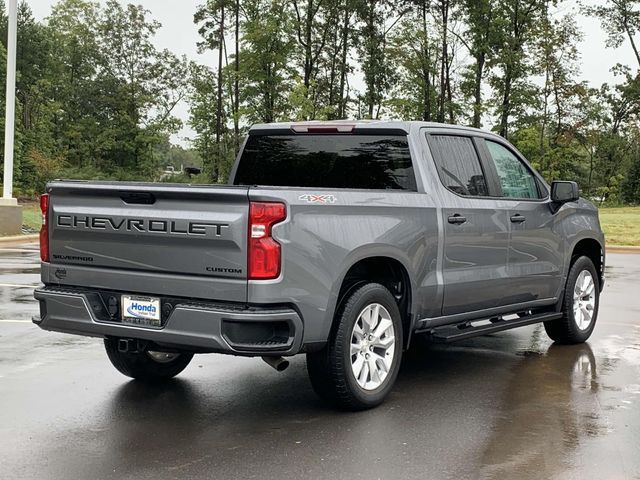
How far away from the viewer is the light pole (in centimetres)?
1994

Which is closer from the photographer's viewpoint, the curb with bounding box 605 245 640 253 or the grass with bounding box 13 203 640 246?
the curb with bounding box 605 245 640 253

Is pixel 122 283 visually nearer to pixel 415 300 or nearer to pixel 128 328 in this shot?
pixel 128 328

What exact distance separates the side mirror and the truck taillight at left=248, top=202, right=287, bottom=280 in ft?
11.3

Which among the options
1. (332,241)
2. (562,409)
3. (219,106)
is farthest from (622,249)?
(219,106)

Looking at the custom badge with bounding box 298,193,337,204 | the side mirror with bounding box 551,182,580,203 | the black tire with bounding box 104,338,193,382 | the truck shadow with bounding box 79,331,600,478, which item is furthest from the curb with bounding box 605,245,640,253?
the custom badge with bounding box 298,193,337,204

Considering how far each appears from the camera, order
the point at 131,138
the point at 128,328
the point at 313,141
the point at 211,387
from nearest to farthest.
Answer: the point at 128,328
the point at 211,387
the point at 313,141
the point at 131,138

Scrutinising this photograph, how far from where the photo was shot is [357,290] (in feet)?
18.1

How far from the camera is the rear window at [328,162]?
20.8 feet

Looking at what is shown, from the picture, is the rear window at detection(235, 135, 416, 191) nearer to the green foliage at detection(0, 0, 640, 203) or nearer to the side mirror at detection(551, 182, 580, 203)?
the side mirror at detection(551, 182, 580, 203)

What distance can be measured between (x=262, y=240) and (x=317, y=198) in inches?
19.8

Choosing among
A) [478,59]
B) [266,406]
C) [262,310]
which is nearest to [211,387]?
[266,406]

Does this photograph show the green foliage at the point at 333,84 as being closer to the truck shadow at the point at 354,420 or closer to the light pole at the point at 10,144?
the light pole at the point at 10,144

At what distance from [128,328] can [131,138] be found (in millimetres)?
57088

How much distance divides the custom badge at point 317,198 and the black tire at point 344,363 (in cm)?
67
